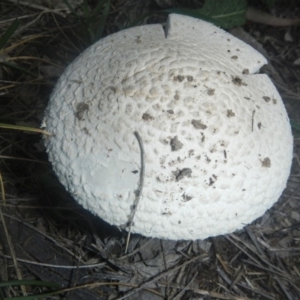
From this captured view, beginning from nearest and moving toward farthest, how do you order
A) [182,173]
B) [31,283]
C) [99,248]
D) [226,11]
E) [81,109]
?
1. [182,173]
2. [81,109]
3. [31,283]
4. [99,248]
5. [226,11]

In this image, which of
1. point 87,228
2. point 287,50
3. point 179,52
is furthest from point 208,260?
point 287,50

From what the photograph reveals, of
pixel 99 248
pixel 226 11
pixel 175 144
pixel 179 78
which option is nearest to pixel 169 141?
pixel 175 144

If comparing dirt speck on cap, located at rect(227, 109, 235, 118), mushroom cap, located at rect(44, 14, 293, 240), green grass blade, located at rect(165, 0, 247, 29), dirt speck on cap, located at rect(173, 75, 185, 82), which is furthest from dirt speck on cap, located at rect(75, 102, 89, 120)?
green grass blade, located at rect(165, 0, 247, 29)

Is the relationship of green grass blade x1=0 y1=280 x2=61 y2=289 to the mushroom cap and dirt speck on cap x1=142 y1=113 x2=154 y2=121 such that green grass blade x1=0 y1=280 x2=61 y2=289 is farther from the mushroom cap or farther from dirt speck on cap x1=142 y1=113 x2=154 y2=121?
dirt speck on cap x1=142 y1=113 x2=154 y2=121

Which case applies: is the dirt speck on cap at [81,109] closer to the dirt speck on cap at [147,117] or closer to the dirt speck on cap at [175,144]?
the dirt speck on cap at [147,117]

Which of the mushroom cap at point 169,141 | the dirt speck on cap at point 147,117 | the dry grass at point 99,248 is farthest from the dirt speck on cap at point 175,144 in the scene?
the dry grass at point 99,248

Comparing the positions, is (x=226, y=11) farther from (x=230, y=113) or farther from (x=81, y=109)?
(x=81, y=109)
